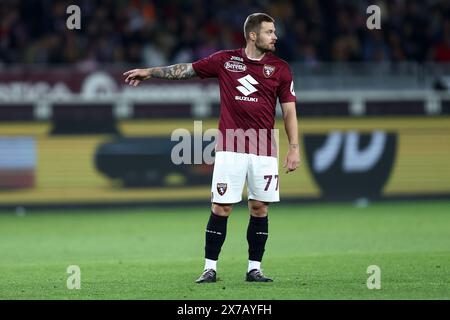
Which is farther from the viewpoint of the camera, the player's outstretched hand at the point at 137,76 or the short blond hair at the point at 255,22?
the player's outstretched hand at the point at 137,76

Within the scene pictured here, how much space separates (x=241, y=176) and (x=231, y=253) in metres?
2.87

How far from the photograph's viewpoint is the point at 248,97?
977 cm

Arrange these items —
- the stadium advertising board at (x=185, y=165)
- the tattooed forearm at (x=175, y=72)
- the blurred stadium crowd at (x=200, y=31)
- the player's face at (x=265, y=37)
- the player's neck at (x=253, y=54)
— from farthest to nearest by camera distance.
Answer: the blurred stadium crowd at (x=200, y=31)
the stadium advertising board at (x=185, y=165)
the tattooed forearm at (x=175, y=72)
the player's neck at (x=253, y=54)
the player's face at (x=265, y=37)

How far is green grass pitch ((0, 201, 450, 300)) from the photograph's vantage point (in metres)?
9.12

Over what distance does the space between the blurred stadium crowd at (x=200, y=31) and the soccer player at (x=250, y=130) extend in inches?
458

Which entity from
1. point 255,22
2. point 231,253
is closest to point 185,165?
point 231,253

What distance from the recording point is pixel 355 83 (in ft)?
67.8

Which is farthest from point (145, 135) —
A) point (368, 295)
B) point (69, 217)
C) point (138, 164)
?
point (368, 295)

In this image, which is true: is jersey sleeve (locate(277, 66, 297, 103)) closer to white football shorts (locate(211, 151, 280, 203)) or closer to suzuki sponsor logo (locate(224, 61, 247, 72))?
suzuki sponsor logo (locate(224, 61, 247, 72))

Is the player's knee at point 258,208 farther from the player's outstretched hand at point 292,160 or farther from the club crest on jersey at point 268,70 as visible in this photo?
the club crest on jersey at point 268,70

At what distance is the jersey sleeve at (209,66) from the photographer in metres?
9.89

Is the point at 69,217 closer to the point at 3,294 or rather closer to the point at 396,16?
the point at 3,294

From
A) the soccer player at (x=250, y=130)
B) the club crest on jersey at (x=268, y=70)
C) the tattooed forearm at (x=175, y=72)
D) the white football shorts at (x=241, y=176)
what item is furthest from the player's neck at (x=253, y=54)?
the white football shorts at (x=241, y=176)

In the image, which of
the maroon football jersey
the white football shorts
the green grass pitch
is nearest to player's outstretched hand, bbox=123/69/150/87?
the maroon football jersey
